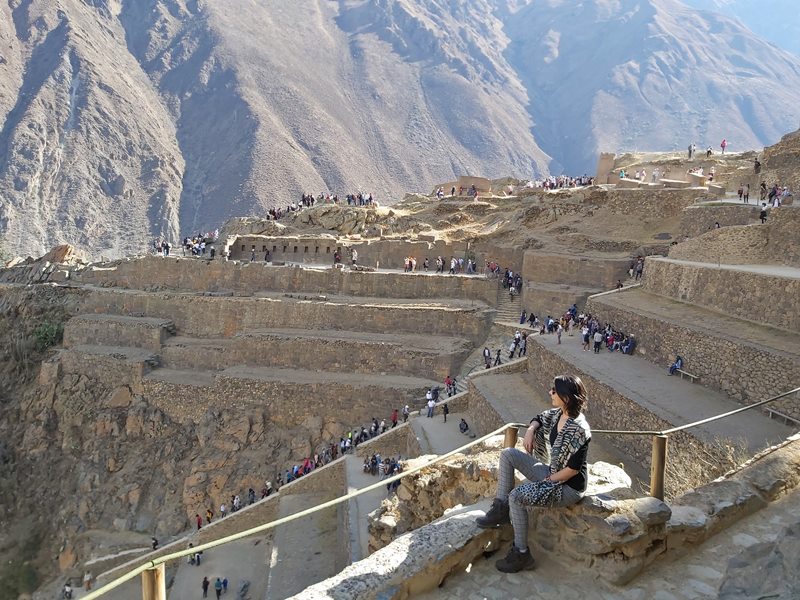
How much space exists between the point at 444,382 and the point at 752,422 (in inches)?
382

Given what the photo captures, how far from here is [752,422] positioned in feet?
34.1

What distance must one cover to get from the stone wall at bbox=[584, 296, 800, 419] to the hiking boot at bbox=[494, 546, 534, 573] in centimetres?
731

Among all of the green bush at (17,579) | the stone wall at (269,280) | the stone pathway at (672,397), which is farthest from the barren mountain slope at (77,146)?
the stone pathway at (672,397)

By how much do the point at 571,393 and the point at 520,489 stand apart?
741 mm

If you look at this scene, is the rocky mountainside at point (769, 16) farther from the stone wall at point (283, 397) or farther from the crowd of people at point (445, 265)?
the stone wall at point (283, 397)

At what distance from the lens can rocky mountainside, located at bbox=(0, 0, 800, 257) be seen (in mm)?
59916

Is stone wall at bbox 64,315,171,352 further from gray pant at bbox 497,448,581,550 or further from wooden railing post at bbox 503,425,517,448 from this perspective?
gray pant at bbox 497,448,581,550

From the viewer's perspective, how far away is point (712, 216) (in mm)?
19703

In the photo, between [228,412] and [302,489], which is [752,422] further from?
[228,412]

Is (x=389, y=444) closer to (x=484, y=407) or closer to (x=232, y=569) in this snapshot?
(x=484, y=407)

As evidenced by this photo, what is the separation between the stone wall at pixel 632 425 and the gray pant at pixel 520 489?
369cm

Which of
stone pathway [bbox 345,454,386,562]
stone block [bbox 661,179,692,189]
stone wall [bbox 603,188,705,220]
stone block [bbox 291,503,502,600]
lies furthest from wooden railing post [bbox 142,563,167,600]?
stone block [bbox 661,179,692,189]

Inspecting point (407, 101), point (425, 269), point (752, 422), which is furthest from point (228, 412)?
point (407, 101)

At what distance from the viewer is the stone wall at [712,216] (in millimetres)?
18536
